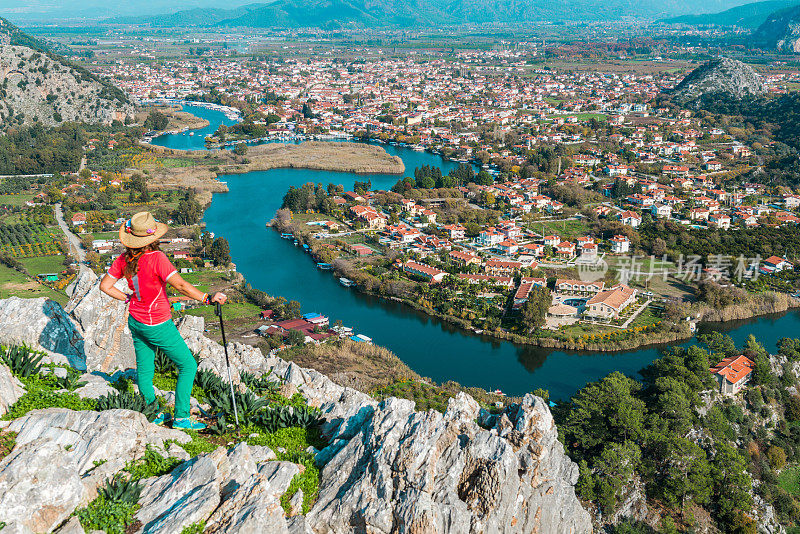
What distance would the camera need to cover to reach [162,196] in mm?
26500

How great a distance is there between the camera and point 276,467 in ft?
12.3

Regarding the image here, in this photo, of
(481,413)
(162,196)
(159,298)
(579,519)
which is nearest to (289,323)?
(481,413)

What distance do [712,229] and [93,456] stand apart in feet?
71.9

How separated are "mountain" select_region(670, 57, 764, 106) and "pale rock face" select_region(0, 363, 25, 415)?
160ft

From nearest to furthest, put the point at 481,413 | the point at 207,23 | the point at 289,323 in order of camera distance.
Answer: the point at 481,413, the point at 289,323, the point at 207,23

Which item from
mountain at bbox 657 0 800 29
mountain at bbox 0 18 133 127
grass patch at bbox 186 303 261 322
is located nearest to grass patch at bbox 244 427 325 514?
grass patch at bbox 186 303 261 322

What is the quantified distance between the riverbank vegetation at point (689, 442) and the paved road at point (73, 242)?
14.3m

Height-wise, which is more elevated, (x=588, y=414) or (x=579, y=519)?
(x=579, y=519)

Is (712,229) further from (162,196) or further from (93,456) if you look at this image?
(93,456)

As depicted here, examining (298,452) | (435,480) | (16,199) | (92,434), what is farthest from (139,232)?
(16,199)

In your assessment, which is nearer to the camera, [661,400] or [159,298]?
[159,298]

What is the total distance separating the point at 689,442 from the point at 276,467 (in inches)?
283

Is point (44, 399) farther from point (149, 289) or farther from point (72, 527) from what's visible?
point (72, 527)

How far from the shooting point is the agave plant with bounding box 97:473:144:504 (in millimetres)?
3250
